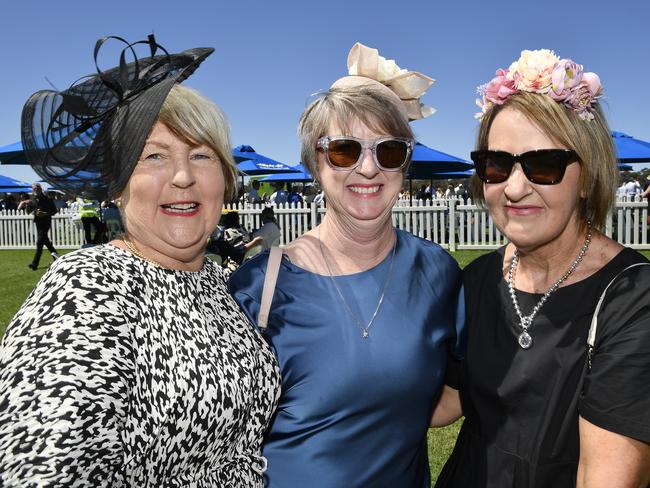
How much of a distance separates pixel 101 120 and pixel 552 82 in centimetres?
151

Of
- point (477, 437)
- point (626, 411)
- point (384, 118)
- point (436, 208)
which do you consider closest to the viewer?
point (626, 411)

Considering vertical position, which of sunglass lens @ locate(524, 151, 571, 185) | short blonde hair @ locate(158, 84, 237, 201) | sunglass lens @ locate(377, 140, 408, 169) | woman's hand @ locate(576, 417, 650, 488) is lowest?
woman's hand @ locate(576, 417, 650, 488)

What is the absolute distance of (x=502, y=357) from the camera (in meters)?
1.98

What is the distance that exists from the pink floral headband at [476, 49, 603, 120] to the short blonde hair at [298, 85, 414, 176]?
15.3 inches

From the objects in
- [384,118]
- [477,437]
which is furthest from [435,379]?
[384,118]

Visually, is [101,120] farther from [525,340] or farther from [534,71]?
[525,340]

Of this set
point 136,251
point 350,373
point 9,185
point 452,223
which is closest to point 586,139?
point 350,373

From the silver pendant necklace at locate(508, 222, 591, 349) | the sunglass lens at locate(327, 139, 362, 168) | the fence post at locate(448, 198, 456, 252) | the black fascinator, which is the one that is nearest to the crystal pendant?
the silver pendant necklace at locate(508, 222, 591, 349)

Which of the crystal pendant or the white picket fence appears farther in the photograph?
the white picket fence

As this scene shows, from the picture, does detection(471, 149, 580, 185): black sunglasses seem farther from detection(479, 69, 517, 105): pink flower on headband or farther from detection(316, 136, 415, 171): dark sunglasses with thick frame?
detection(316, 136, 415, 171): dark sunglasses with thick frame

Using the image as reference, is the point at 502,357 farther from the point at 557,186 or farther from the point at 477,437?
the point at 557,186

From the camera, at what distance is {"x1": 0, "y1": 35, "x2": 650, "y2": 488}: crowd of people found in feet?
5.08

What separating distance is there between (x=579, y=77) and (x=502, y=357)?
3.20 ft

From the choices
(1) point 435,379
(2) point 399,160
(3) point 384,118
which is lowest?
(1) point 435,379
